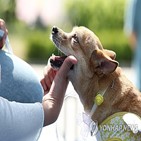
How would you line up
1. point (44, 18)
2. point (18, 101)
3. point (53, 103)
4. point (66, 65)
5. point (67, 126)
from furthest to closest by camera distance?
point (44, 18) < point (67, 126) < point (66, 65) < point (53, 103) < point (18, 101)

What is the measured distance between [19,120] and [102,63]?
2.88 feet

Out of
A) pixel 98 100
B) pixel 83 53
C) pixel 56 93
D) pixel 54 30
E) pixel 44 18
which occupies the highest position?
pixel 54 30

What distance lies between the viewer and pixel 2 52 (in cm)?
326

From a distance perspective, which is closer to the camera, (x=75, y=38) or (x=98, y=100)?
(x=98, y=100)

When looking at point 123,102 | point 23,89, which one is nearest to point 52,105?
point 23,89

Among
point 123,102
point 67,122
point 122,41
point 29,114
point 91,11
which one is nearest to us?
point 29,114

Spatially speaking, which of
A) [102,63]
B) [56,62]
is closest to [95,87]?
[102,63]

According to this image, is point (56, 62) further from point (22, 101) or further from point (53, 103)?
point (22, 101)

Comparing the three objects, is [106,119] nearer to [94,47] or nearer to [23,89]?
[94,47]

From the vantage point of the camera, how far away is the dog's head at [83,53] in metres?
3.75

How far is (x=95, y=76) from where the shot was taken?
12.5ft

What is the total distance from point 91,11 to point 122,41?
324 cm

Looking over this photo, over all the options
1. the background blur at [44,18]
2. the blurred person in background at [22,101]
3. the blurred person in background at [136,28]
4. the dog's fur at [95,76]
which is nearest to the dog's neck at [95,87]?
the dog's fur at [95,76]

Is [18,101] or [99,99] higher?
[18,101]
